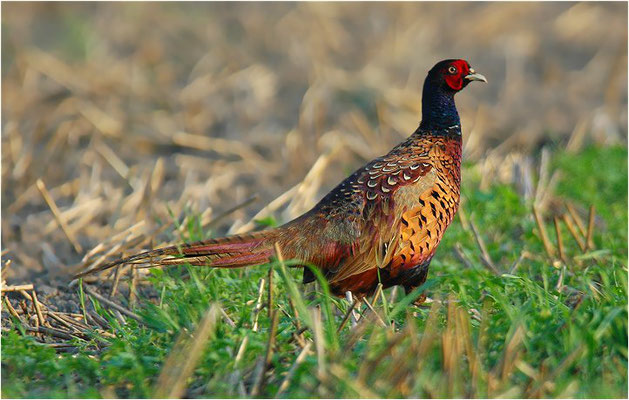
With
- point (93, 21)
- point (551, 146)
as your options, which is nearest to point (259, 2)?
point (93, 21)

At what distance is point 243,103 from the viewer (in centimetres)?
858

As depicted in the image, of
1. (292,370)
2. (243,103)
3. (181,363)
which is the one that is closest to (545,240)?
(292,370)

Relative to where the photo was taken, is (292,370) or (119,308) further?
(119,308)

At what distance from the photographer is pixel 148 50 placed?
1013 centimetres

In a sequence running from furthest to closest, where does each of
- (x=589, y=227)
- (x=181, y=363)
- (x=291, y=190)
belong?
1. (x=291, y=190)
2. (x=589, y=227)
3. (x=181, y=363)

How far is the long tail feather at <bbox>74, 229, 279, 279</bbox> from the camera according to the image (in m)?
3.69

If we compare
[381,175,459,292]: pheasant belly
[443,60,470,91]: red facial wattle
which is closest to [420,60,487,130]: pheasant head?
[443,60,470,91]: red facial wattle

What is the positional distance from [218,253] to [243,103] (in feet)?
16.2

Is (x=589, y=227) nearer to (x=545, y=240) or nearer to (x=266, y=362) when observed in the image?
(x=545, y=240)

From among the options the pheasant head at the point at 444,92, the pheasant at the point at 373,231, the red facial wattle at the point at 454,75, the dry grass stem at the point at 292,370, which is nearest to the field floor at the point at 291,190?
the dry grass stem at the point at 292,370

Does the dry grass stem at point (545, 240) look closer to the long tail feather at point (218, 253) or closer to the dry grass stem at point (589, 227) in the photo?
the dry grass stem at point (589, 227)

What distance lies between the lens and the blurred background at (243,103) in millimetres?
5992

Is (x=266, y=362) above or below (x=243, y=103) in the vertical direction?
below

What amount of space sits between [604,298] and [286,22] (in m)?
7.84
